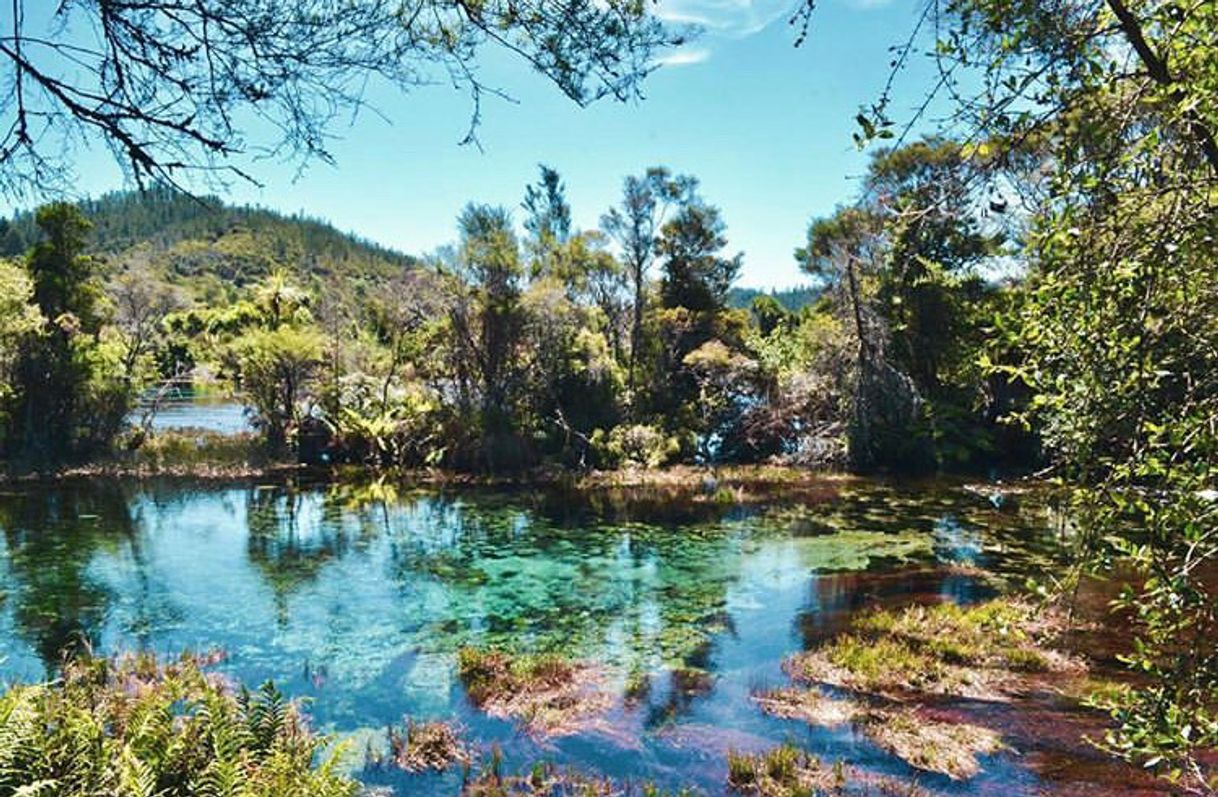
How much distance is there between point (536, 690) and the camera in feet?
29.6

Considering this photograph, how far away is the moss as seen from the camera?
7.21 metres

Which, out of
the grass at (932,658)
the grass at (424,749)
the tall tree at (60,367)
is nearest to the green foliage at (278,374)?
the tall tree at (60,367)

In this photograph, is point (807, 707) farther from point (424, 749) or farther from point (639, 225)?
point (639, 225)

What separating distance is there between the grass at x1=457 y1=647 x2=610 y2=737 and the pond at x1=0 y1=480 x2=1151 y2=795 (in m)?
0.22

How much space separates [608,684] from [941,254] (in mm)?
21448

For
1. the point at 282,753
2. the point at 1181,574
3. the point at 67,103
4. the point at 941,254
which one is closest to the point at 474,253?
the point at 941,254

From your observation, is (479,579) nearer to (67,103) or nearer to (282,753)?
(282,753)

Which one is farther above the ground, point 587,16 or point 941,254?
point 941,254

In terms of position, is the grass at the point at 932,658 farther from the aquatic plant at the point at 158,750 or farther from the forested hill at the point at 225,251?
the forested hill at the point at 225,251

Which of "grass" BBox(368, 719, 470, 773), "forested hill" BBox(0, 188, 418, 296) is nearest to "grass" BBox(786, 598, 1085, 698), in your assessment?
"grass" BBox(368, 719, 470, 773)

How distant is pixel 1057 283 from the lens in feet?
10.7

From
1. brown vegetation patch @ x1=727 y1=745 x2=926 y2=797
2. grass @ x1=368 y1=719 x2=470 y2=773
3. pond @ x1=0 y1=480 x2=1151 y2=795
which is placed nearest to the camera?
brown vegetation patch @ x1=727 y1=745 x2=926 y2=797

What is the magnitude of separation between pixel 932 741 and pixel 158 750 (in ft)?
21.8

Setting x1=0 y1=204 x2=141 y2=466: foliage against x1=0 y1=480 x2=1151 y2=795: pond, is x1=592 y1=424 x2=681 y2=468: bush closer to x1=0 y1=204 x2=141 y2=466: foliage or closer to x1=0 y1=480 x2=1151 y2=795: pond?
x1=0 y1=480 x2=1151 y2=795: pond
